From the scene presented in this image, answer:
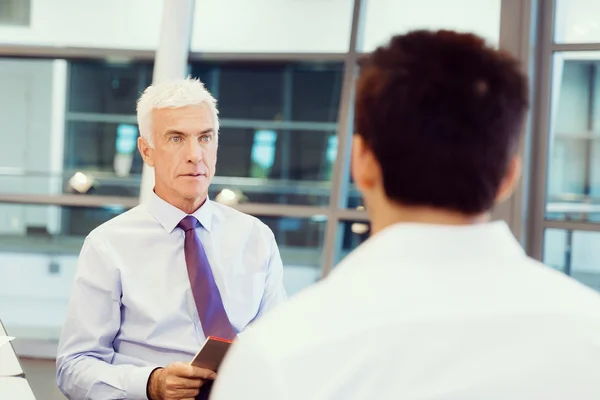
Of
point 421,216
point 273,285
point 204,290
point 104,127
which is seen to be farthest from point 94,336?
point 104,127

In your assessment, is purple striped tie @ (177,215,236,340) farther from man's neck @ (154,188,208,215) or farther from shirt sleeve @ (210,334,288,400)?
shirt sleeve @ (210,334,288,400)

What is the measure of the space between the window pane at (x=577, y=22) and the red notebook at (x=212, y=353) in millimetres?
2082

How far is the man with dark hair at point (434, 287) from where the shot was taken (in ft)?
2.20

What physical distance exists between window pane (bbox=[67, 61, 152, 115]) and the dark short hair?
2.63 m

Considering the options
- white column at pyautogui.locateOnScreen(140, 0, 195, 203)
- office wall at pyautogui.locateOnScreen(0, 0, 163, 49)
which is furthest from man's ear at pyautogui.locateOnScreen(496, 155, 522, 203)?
office wall at pyautogui.locateOnScreen(0, 0, 163, 49)

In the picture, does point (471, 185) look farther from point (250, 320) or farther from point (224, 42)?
point (224, 42)

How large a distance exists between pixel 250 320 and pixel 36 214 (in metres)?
1.89

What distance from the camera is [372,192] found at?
2.59 ft

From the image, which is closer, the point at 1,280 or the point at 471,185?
the point at 471,185

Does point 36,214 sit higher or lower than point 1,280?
higher

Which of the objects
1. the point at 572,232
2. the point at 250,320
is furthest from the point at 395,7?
the point at 250,320

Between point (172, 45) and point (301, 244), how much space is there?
1.04 m

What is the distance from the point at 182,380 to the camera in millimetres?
1771

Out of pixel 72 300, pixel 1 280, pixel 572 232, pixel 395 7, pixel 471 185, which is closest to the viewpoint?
pixel 471 185
